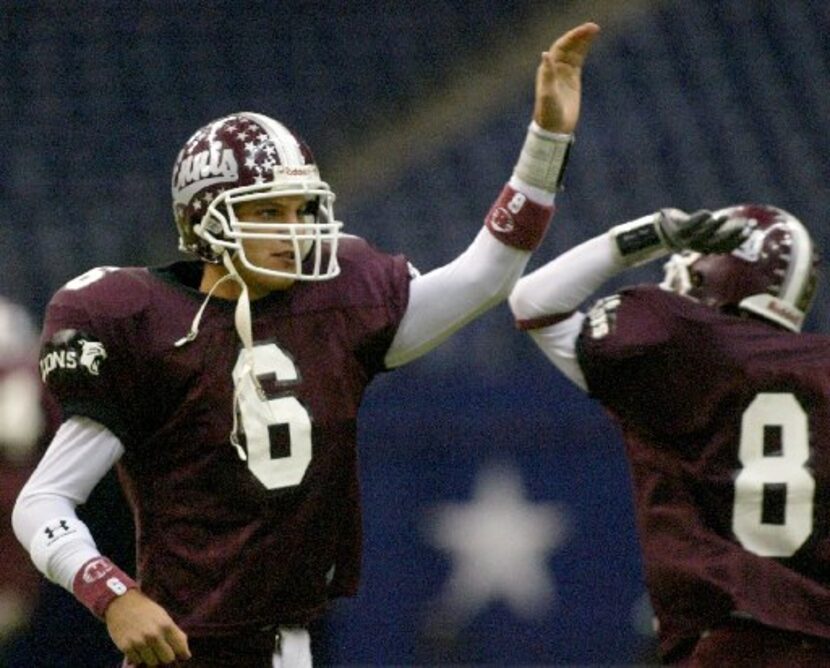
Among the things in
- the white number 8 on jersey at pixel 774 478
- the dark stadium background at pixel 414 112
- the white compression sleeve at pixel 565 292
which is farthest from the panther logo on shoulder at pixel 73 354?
the dark stadium background at pixel 414 112

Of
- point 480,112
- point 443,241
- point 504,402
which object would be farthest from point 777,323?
point 480,112

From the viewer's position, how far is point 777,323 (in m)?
3.98

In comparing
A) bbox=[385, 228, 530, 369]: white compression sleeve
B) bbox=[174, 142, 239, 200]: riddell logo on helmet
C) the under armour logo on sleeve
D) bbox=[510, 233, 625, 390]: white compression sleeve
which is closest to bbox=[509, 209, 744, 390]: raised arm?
bbox=[510, 233, 625, 390]: white compression sleeve

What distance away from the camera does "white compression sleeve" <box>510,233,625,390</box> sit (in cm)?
398

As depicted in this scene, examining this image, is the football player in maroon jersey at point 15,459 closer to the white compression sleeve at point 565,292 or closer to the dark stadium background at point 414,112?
the dark stadium background at point 414,112

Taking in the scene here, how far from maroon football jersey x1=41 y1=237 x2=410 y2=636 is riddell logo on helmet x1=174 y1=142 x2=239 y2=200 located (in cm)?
17

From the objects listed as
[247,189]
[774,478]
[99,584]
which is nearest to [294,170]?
[247,189]

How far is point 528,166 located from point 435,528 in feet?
8.56

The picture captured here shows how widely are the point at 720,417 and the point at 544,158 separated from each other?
2.90 feet

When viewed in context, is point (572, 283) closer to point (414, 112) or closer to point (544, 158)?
point (544, 158)

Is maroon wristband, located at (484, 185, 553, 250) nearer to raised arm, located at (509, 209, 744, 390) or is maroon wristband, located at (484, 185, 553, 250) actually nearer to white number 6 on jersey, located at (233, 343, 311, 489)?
white number 6 on jersey, located at (233, 343, 311, 489)

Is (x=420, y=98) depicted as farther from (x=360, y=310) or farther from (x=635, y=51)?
(x=360, y=310)

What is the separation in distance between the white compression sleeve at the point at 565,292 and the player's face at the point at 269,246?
31.9 inches

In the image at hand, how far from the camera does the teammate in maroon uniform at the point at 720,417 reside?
12.2 ft
